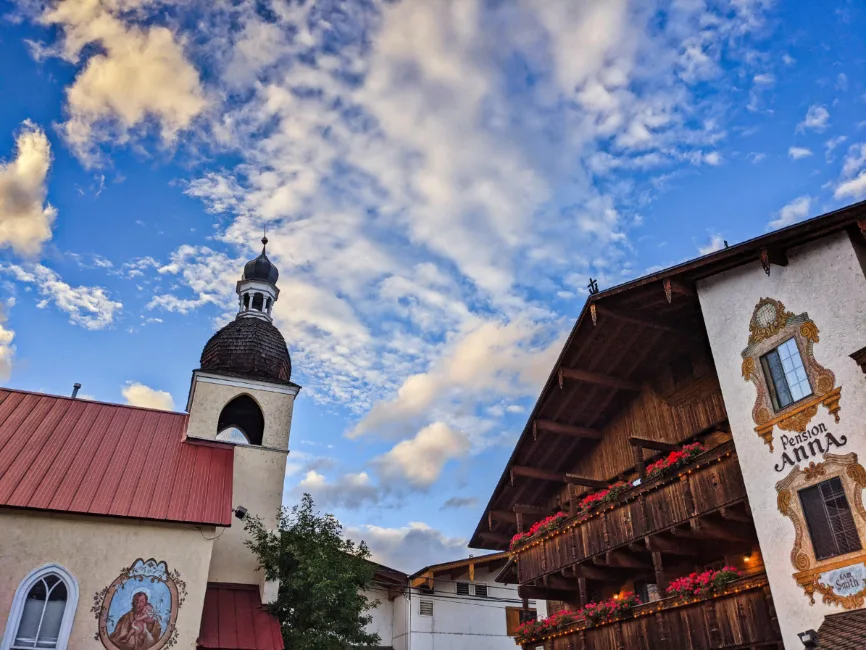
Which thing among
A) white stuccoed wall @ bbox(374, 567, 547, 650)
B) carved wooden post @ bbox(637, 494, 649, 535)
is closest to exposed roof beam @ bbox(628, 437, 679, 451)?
carved wooden post @ bbox(637, 494, 649, 535)

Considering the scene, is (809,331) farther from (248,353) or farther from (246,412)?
(248,353)

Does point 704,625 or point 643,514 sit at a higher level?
point 643,514

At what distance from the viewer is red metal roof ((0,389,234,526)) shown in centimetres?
2211

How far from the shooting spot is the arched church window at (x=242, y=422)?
29.5 meters

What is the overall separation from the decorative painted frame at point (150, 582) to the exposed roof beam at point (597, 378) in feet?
45.5

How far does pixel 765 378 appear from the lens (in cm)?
1566

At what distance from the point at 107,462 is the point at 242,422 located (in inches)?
265

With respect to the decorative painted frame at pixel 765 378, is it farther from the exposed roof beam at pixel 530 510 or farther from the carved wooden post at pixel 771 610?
the exposed roof beam at pixel 530 510

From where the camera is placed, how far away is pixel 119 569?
21500mm

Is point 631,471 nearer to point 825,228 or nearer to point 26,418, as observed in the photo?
point 825,228

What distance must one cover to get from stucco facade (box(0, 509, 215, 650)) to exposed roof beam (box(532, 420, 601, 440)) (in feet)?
39.0

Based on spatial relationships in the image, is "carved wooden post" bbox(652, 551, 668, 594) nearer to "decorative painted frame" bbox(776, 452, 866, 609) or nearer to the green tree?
"decorative painted frame" bbox(776, 452, 866, 609)

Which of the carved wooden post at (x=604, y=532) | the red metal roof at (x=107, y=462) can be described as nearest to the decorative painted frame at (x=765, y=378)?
the carved wooden post at (x=604, y=532)

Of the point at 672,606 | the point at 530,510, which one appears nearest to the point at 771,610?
the point at 672,606
